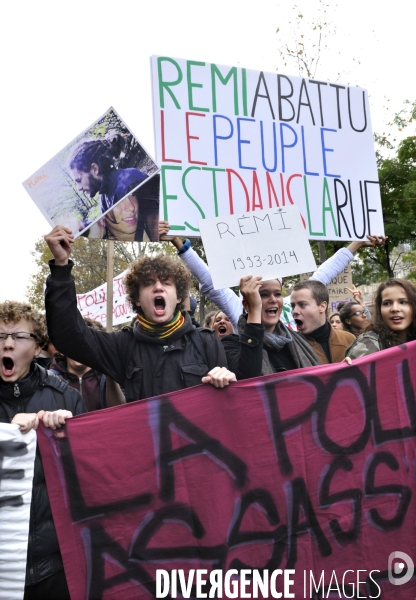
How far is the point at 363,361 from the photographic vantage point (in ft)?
10.4

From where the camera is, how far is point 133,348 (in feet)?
9.71

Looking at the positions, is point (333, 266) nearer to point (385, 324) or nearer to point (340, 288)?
point (385, 324)

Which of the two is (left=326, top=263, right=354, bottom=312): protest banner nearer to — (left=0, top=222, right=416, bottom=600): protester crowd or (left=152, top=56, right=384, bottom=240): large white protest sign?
(left=152, top=56, right=384, bottom=240): large white protest sign

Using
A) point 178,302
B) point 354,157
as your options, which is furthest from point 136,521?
point 354,157

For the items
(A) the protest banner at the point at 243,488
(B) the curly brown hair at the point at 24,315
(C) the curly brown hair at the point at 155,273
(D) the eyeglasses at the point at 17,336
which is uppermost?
(C) the curly brown hair at the point at 155,273

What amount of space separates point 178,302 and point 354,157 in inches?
89.4

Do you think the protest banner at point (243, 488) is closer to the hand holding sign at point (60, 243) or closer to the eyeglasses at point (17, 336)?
the eyeglasses at point (17, 336)

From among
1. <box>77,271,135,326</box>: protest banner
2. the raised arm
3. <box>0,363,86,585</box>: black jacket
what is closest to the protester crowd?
<box>0,363,86,585</box>: black jacket

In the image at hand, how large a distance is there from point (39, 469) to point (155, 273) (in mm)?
946

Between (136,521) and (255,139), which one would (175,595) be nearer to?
(136,521)

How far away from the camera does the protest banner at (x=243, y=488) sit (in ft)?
9.10

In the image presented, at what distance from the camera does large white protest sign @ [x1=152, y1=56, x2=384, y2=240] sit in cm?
417

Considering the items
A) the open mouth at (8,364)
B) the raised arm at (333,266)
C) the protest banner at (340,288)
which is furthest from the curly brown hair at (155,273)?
the protest banner at (340,288)

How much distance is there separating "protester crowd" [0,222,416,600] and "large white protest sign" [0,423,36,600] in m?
0.06
